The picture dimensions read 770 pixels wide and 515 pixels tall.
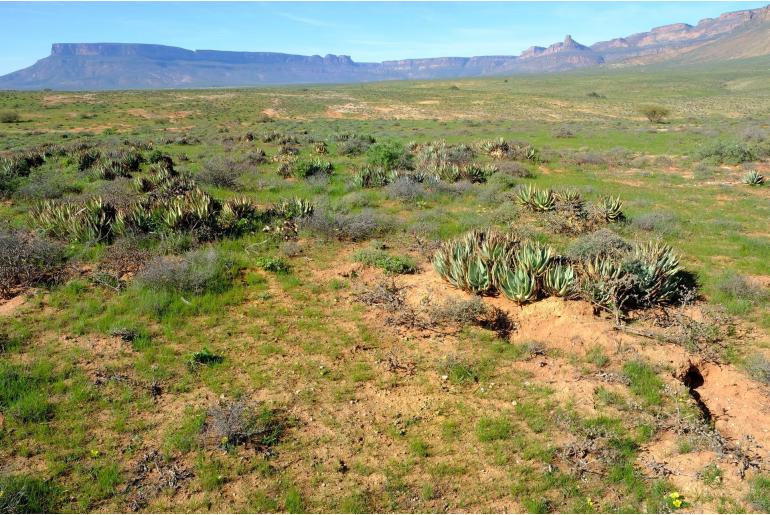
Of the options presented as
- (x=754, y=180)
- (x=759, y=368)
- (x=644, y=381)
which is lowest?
(x=644, y=381)

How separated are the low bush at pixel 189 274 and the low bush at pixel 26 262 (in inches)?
65.6

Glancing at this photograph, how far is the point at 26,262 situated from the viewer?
25.8ft

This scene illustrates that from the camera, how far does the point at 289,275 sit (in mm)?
8625

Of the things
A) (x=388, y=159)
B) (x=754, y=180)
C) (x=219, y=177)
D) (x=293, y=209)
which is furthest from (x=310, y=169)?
(x=754, y=180)

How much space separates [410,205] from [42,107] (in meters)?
62.6

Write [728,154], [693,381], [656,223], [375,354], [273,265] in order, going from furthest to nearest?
[728,154] → [656,223] → [273,265] → [375,354] → [693,381]

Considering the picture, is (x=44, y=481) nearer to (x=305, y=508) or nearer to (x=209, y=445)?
(x=209, y=445)

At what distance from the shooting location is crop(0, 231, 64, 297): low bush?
24.8ft

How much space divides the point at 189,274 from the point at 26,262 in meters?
2.91

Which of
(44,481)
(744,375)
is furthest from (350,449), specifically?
(744,375)

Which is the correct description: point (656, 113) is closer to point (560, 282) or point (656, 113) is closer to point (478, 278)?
point (560, 282)

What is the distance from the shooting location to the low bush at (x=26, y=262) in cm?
757

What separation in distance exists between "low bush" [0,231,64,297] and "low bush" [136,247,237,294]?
65.6 inches

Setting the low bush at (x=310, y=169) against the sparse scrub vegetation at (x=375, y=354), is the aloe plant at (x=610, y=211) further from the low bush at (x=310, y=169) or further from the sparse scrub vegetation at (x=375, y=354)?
the low bush at (x=310, y=169)
